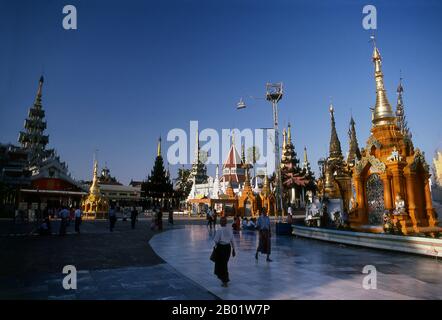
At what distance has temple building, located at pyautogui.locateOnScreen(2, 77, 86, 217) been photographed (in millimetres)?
40725

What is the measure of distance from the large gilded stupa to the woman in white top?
9.43m

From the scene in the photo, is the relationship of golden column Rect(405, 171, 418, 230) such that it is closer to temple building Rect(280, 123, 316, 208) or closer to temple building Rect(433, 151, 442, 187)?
temple building Rect(280, 123, 316, 208)

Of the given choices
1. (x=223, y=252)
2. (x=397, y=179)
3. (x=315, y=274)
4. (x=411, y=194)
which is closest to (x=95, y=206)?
(x=397, y=179)

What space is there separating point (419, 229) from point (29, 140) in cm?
6444

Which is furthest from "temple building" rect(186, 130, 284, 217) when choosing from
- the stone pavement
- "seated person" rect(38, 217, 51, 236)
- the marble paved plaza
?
the stone pavement

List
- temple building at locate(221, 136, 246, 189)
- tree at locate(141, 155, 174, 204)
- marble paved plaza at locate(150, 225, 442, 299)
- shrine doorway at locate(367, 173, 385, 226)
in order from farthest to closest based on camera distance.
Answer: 1. tree at locate(141, 155, 174, 204)
2. temple building at locate(221, 136, 246, 189)
3. shrine doorway at locate(367, 173, 385, 226)
4. marble paved plaza at locate(150, 225, 442, 299)

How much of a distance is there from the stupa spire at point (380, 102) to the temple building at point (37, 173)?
3045 cm

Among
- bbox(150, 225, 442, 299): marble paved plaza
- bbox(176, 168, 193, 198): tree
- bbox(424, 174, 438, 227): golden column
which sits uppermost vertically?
bbox(176, 168, 193, 198): tree

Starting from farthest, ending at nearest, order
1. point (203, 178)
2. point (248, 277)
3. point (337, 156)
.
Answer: point (203, 178), point (337, 156), point (248, 277)

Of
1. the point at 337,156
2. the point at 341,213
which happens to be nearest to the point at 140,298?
the point at 341,213

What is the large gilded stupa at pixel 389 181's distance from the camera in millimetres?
13562

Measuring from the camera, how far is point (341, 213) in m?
18.1

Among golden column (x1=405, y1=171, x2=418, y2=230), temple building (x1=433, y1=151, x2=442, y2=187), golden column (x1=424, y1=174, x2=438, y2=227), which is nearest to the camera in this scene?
golden column (x1=405, y1=171, x2=418, y2=230)
